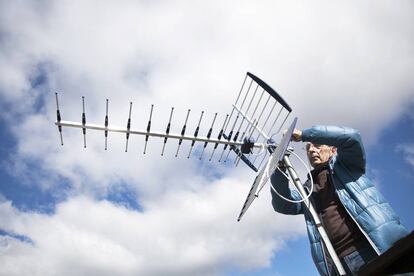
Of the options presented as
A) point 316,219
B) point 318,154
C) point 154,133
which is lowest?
point 316,219

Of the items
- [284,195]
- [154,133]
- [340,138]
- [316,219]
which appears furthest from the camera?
[154,133]

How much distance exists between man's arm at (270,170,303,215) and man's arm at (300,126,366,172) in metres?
0.91

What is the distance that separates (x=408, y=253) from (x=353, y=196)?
1731 millimetres

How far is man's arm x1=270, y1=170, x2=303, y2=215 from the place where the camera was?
4.78 meters

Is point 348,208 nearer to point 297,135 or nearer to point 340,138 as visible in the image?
point 340,138

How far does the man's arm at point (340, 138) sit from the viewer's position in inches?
157

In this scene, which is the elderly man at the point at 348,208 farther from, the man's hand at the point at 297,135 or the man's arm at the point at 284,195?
the man's arm at the point at 284,195

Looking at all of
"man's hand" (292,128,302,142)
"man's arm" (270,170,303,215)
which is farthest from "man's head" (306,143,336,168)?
"man's hand" (292,128,302,142)

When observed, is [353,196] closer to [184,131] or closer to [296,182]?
[296,182]

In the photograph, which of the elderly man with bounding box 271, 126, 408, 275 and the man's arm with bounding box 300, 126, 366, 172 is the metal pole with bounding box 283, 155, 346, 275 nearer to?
the elderly man with bounding box 271, 126, 408, 275

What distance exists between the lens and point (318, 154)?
495cm

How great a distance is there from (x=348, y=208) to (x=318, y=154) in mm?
1228

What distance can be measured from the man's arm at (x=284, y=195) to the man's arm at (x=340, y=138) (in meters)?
0.91

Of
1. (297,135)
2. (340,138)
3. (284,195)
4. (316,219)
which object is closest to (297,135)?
(297,135)
